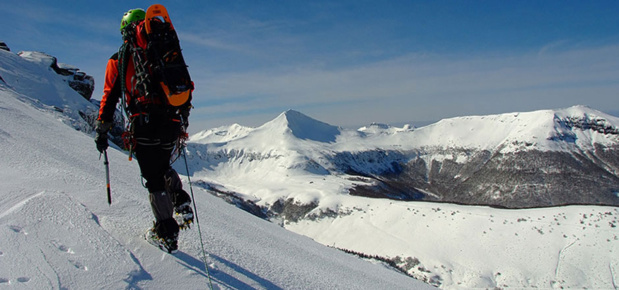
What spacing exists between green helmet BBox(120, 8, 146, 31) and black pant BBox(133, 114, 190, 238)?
168 cm

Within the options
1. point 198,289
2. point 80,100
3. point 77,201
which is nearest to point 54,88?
point 80,100

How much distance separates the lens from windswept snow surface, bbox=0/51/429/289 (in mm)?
3816

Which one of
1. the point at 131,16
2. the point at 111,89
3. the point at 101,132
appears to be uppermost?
the point at 131,16

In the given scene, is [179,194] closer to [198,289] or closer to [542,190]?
[198,289]

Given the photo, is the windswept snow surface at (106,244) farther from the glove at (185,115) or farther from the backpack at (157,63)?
the backpack at (157,63)

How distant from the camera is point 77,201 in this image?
5438 millimetres

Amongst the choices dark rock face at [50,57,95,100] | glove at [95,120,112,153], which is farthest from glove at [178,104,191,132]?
dark rock face at [50,57,95,100]

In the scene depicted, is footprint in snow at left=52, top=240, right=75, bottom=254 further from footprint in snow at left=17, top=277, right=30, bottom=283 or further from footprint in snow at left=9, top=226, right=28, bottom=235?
footprint in snow at left=17, top=277, right=30, bottom=283

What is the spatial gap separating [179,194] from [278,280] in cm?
207

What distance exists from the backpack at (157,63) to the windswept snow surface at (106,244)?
6.38 feet

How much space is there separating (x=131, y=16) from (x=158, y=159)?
7.75 ft

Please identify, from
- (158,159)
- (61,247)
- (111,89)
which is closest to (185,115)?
(158,159)

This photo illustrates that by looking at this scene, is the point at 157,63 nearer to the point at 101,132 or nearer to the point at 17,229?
the point at 101,132

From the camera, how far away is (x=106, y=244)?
448 centimetres
